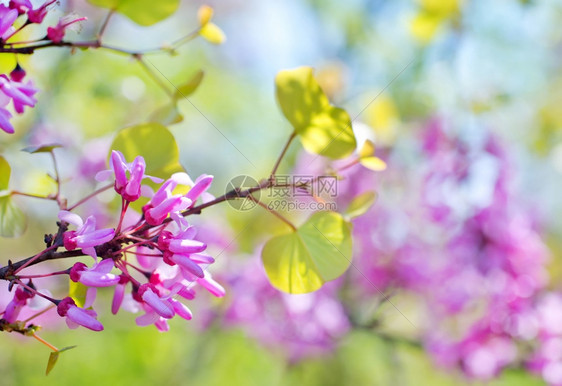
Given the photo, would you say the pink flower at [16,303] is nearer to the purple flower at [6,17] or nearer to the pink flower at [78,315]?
the pink flower at [78,315]

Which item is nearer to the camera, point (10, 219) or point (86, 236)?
point (86, 236)

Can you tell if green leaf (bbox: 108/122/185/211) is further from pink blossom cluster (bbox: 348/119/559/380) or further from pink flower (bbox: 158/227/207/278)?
pink blossom cluster (bbox: 348/119/559/380)

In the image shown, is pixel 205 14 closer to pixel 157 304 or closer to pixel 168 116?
pixel 168 116

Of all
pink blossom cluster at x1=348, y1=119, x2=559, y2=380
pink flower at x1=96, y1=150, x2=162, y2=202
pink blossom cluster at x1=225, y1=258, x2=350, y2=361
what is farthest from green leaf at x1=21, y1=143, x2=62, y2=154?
pink blossom cluster at x1=348, y1=119, x2=559, y2=380

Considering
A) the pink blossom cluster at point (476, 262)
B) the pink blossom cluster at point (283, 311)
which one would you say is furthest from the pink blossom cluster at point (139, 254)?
the pink blossom cluster at point (476, 262)

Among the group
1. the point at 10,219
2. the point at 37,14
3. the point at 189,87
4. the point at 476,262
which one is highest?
the point at 37,14

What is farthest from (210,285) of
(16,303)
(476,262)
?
(476,262)
